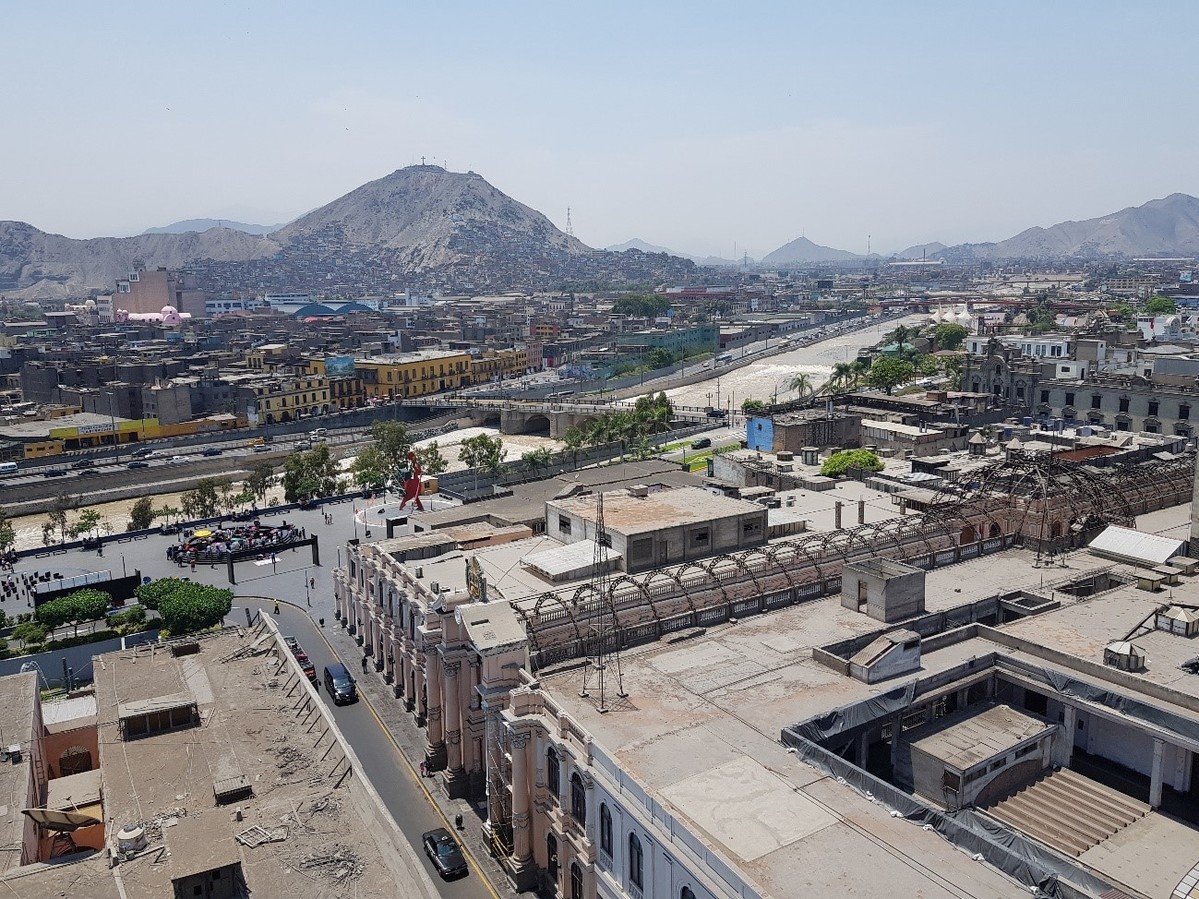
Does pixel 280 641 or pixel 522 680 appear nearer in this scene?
pixel 522 680

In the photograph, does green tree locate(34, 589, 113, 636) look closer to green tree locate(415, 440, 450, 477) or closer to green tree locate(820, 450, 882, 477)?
green tree locate(415, 440, 450, 477)

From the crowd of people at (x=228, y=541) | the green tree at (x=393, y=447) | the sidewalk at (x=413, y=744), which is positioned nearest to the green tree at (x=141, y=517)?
the crowd of people at (x=228, y=541)

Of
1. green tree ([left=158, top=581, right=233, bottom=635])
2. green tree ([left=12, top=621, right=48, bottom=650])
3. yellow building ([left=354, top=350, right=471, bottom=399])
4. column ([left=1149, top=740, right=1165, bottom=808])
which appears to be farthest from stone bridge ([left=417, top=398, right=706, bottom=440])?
column ([left=1149, top=740, right=1165, bottom=808])

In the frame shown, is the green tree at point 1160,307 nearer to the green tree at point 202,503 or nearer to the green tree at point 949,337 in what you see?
the green tree at point 949,337

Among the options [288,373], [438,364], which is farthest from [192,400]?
[438,364]

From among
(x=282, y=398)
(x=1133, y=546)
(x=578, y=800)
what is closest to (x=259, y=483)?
(x=282, y=398)

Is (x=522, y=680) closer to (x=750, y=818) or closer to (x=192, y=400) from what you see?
(x=750, y=818)
